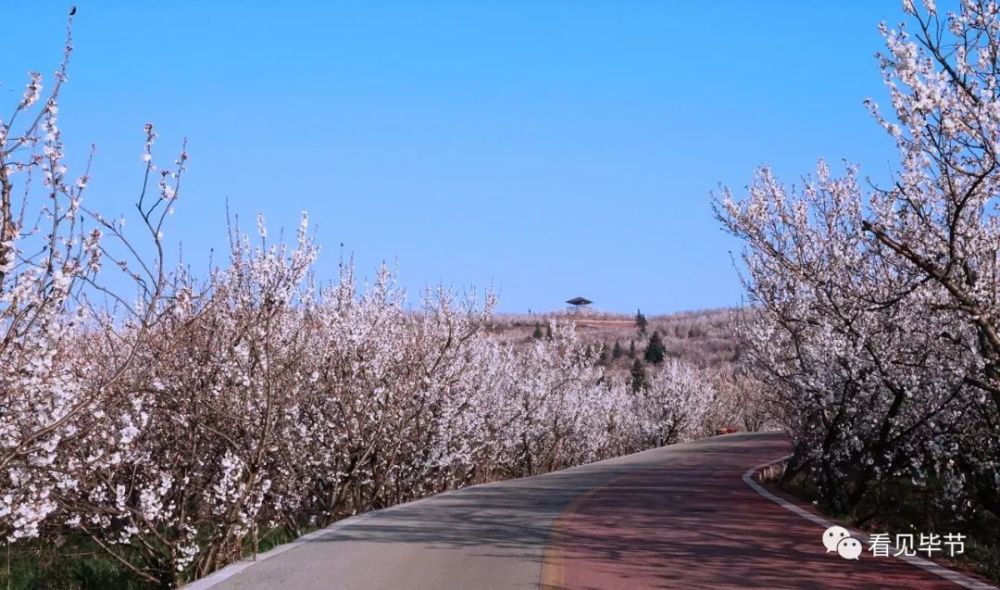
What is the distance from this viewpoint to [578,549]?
12430 mm

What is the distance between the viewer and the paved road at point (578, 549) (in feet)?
33.5

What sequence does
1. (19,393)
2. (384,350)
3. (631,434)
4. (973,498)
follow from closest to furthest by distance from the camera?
1. (19,393)
2. (973,498)
3. (384,350)
4. (631,434)

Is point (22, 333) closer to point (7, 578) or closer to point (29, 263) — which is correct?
point (29, 263)

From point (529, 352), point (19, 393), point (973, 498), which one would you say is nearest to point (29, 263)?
point (19, 393)

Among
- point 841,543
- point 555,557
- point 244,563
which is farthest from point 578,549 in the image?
point 244,563

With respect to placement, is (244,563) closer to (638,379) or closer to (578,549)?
(578,549)

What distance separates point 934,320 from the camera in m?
16.1

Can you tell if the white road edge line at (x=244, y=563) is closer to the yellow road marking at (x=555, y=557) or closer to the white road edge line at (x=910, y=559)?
the yellow road marking at (x=555, y=557)

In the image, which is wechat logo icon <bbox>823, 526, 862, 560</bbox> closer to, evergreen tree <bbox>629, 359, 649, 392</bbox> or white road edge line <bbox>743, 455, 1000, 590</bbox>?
white road edge line <bbox>743, 455, 1000, 590</bbox>

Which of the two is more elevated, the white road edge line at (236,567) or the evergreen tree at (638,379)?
the evergreen tree at (638,379)

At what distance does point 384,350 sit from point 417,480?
12.4 feet

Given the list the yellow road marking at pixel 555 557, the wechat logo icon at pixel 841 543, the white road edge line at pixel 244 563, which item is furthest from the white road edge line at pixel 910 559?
the white road edge line at pixel 244 563

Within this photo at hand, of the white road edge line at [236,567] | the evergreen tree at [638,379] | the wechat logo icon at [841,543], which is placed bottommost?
the white road edge line at [236,567]

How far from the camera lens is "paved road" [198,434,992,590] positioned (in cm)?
1020
